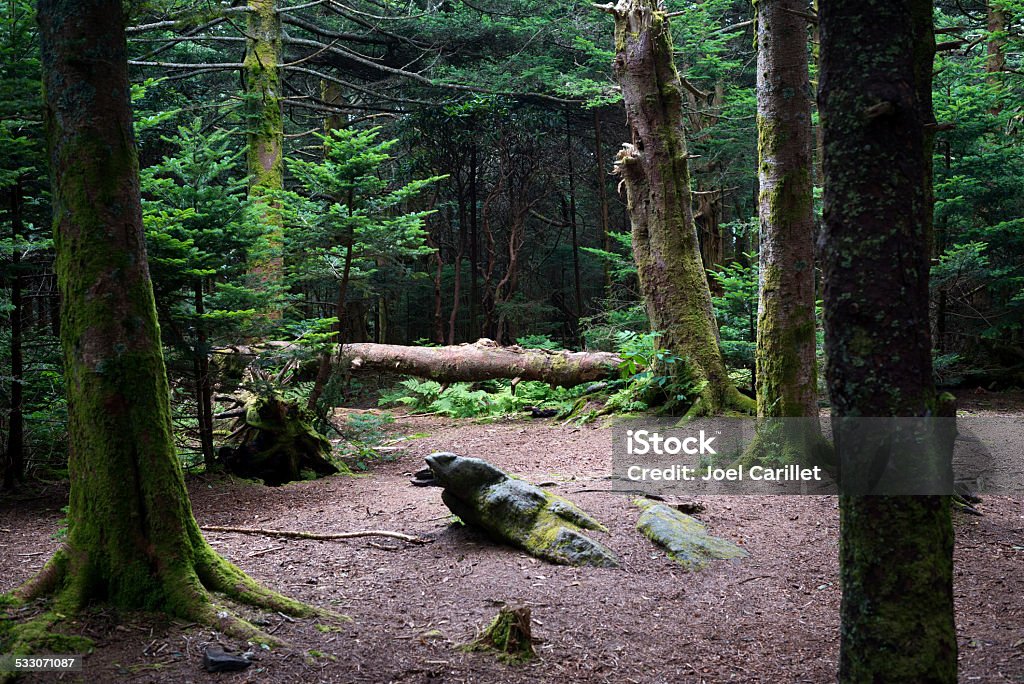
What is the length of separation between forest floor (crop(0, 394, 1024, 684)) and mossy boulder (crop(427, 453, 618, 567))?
132 mm

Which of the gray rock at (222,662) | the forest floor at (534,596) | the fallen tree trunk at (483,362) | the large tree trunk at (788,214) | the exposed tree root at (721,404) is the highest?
the large tree trunk at (788,214)

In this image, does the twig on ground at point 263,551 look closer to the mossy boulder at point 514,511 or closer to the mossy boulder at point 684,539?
the mossy boulder at point 514,511

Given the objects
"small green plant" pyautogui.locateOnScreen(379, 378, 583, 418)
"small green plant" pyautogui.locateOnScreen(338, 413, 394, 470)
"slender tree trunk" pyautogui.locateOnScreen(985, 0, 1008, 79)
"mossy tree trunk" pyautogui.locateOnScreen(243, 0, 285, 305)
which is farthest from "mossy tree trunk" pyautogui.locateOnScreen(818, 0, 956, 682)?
"slender tree trunk" pyautogui.locateOnScreen(985, 0, 1008, 79)

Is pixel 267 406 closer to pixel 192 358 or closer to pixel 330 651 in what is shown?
pixel 192 358

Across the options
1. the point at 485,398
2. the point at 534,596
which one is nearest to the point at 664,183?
the point at 485,398

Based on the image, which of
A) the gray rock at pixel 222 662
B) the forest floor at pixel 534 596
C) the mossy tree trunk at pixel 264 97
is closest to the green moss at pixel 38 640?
the forest floor at pixel 534 596

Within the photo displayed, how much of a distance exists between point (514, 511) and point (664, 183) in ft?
18.7

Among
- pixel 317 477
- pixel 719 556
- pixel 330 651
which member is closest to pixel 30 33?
pixel 317 477

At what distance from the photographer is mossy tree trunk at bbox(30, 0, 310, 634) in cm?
375

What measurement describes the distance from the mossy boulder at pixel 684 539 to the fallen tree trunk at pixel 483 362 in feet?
20.7

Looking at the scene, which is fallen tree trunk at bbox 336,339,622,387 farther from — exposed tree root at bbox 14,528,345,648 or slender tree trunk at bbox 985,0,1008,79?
slender tree trunk at bbox 985,0,1008,79

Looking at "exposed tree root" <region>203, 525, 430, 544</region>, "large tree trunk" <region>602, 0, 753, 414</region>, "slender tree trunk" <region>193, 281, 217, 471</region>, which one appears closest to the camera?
"exposed tree root" <region>203, 525, 430, 544</region>

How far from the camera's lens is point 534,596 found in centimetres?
470

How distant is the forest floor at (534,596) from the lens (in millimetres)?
3572
